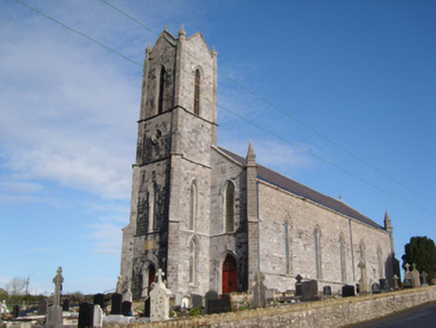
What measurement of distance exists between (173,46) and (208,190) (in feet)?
35.3

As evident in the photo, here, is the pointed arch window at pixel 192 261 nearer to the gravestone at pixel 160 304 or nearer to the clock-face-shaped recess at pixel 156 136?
the clock-face-shaped recess at pixel 156 136

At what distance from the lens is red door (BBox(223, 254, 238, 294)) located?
88.1ft

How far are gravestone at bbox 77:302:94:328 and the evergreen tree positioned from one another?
4501cm

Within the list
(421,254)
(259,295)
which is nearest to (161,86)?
(259,295)

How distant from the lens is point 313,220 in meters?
34.4

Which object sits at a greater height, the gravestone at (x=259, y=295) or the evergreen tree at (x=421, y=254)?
the evergreen tree at (x=421, y=254)

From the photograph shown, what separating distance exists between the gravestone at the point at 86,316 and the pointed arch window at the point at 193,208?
1380cm

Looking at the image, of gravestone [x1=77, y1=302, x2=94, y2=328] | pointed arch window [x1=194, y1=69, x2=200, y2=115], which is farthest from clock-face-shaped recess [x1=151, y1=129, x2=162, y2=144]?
gravestone [x1=77, y1=302, x2=94, y2=328]

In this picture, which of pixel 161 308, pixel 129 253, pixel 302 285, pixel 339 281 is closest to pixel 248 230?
pixel 302 285

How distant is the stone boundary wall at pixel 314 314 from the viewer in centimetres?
1231

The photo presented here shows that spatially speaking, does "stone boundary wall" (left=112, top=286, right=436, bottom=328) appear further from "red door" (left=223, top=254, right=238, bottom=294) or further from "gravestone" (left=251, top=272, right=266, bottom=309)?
"red door" (left=223, top=254, right=238, bottom=294)

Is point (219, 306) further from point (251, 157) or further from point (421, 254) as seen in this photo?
point (421, 254)

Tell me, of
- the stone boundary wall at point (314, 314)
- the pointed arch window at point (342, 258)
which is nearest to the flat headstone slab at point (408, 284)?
the pointed arch window at point (342, 258)

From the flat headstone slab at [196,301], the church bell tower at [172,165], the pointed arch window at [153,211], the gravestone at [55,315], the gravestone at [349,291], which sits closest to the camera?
the gravestone at [55,315]
